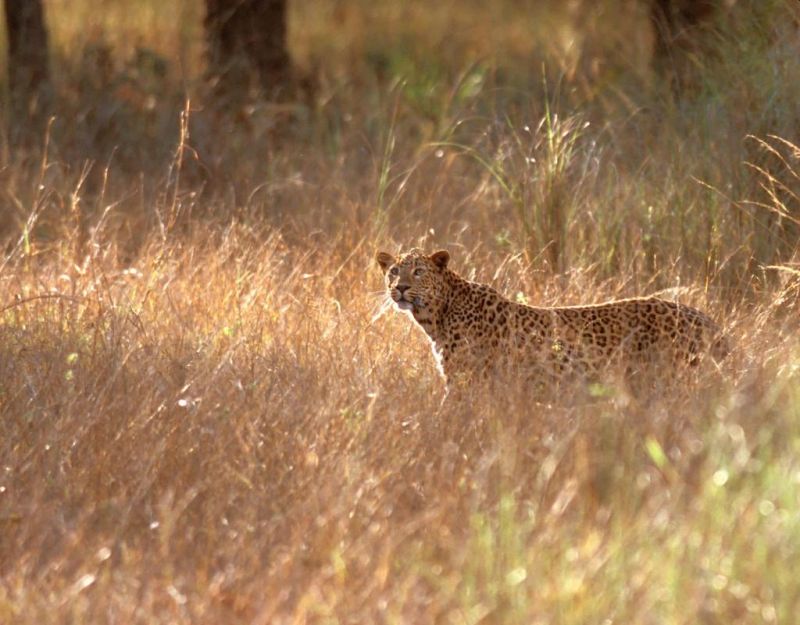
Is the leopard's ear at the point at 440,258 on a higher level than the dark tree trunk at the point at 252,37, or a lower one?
higher

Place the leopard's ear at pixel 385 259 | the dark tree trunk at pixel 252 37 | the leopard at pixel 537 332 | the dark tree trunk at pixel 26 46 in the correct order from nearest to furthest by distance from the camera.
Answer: the leopard at pixel 537 332
the leopard's ear at pixel 385 259
the dark tree trunk at pixel 26 46
the dark tree trunk at pixel 252 37

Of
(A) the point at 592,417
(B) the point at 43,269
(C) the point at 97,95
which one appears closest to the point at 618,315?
(A) the point at 592,417

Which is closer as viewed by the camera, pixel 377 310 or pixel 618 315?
pixel 618 315

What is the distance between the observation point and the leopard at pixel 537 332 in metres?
5.56

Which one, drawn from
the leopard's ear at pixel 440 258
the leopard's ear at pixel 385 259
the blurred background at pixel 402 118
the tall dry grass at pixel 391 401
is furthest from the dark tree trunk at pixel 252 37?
the leopard's ear at pixel 440 258

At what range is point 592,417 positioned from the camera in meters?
4.68

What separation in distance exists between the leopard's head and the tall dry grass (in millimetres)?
229

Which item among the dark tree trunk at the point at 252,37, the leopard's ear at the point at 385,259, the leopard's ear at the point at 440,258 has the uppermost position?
the leopard's ear at the point at 440,258

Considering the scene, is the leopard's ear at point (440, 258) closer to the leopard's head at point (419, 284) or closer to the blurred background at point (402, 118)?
the leopard's head at point (419, 284)

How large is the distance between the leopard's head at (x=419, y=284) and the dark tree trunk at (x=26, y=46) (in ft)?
20.3

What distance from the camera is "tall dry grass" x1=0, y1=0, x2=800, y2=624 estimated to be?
3678 millimetres

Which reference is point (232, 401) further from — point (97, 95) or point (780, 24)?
point (97, 95)

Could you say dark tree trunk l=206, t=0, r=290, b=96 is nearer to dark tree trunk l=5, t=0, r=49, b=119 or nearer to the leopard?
dark tree trunk l=5, t=0, r=49, b=119

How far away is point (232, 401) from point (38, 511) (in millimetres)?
868
